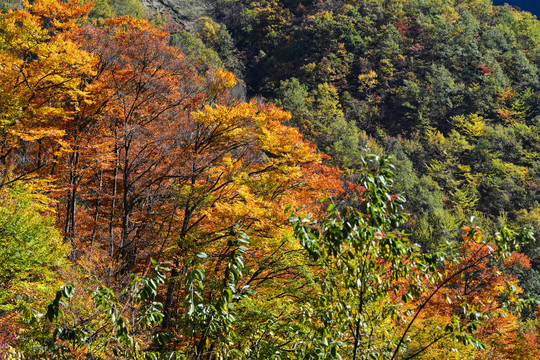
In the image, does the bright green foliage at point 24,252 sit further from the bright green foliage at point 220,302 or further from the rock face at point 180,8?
the rock face at point 180,8

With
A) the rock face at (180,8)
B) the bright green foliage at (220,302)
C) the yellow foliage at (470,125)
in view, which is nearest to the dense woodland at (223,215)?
the bright green foliage at (220,302)

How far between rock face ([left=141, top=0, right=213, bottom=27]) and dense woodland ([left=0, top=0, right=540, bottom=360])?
20.2 metres

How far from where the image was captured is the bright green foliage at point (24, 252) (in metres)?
9.99

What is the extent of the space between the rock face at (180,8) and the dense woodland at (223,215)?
20.2m

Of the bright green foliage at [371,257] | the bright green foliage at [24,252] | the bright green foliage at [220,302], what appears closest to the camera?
the bright green foliage at [220,302]

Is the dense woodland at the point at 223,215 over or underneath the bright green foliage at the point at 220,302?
underneath

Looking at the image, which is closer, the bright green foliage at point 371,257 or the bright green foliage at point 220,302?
the bright green foliage at point 220,302

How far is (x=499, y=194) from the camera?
47.8 meters

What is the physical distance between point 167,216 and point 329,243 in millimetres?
12725

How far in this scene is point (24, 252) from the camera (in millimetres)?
10383

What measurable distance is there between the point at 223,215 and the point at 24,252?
5.45m

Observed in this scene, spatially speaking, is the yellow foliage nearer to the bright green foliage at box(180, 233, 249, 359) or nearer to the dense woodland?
the dense woodland

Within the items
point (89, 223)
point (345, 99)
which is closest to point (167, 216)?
point (89, 223)

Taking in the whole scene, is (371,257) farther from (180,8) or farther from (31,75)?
(180,8)
